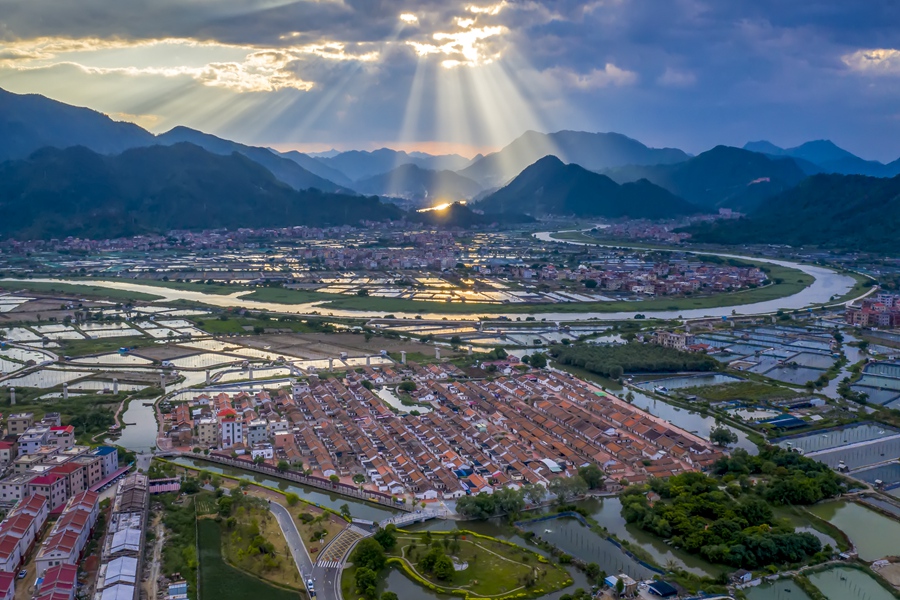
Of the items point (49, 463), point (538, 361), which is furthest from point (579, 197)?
point (49, 463)

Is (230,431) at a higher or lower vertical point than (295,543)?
higher

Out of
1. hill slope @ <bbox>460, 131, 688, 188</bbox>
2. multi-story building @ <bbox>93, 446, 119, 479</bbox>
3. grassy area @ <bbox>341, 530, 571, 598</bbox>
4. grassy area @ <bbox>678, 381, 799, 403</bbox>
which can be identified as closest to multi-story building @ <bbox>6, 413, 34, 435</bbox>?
multi-story building @ <bbox>93, 446, 119, 479</bbox>

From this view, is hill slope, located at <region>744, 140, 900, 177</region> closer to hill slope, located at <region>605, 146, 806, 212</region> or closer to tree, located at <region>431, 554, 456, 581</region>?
hill slope, located at <region>605, 146, 806, 212</region>

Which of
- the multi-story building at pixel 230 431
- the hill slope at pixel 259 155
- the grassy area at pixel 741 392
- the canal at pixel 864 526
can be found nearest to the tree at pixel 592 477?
the canal at pixel 864 526

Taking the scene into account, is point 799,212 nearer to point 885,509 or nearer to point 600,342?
point 600,342

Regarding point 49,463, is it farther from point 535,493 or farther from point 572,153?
point 572,153

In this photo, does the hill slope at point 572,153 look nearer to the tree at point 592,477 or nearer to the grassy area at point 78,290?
the grassy area at point 78,290
